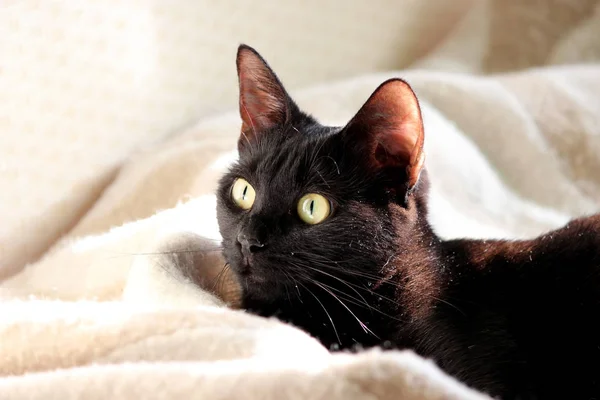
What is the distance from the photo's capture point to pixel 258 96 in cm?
108

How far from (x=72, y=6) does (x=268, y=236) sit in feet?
2.76

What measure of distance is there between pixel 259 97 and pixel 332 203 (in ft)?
0.88

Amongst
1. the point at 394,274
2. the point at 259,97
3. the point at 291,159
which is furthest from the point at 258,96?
the point at 394,274

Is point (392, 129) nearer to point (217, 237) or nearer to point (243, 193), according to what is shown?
point (243, 193)

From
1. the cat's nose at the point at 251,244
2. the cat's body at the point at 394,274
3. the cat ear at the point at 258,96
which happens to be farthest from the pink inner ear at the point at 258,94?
the cat's nose at the point at 251,244

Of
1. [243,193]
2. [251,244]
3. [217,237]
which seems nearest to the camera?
[251,244]

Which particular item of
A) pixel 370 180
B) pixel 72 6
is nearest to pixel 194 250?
pixel 370 180

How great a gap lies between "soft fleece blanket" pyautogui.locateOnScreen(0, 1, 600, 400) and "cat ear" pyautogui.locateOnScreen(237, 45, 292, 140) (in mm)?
197

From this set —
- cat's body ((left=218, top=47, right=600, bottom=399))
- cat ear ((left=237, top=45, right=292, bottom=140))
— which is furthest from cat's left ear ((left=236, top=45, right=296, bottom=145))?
cat's body ((left=218, top=47, right=600, bottom=399))

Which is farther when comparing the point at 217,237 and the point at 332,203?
the point at 217,237

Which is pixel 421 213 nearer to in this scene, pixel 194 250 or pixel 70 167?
pixel 194 250

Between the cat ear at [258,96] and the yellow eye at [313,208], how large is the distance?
192 mm

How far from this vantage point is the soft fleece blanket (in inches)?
22.9

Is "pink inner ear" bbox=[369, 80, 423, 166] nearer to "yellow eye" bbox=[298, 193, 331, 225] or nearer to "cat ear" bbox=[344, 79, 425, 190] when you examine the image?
"cat ear" bbox=[344, 79, 425, 190]
